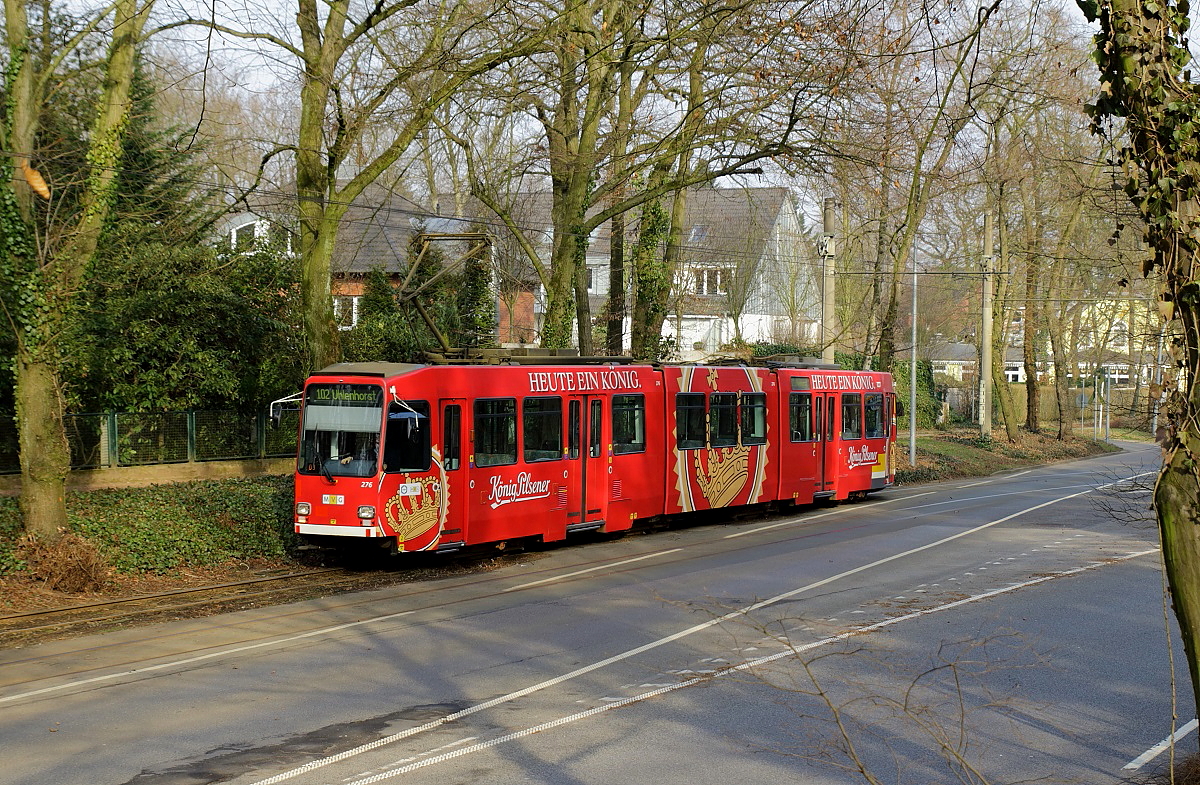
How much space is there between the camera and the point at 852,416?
1055 inches

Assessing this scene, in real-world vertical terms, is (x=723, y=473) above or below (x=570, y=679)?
above

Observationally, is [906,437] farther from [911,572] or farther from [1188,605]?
[1188,605]

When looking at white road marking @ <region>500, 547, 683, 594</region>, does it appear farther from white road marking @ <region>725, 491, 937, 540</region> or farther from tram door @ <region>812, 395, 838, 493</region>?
tram door @ <region>812, 395, 838, 493</region>

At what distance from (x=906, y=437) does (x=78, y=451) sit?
33.7 metres

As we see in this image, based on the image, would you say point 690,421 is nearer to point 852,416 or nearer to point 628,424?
point 628,424

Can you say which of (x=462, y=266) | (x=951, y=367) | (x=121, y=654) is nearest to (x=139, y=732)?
(x=121, y=654)

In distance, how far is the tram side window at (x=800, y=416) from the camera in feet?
80.4

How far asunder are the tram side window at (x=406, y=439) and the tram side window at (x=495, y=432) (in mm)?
1074

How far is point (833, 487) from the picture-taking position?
26.4 meters

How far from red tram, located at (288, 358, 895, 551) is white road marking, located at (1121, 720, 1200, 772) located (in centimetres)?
1018

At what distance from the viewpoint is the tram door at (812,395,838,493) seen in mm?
25484

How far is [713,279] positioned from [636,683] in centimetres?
4460

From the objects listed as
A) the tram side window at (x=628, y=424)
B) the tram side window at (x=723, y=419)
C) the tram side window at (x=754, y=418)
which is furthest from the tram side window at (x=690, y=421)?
the tram side window at (x=754, y=418)

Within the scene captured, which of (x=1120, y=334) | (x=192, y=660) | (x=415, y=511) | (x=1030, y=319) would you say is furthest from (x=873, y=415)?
(x=1030, y=319)
